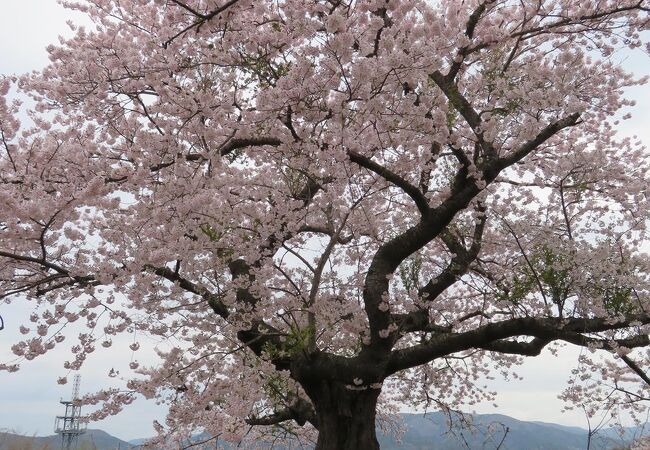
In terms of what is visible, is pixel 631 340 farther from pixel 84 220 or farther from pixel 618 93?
pixel 84 220

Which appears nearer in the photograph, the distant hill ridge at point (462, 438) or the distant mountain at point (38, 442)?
the distant hill ridge at point (462, 438)

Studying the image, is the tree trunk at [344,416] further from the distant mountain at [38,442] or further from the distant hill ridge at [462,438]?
the distant mountain at [38,442]

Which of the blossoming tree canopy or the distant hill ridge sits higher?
the blossoming tree canopy

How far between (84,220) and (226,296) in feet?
10.4

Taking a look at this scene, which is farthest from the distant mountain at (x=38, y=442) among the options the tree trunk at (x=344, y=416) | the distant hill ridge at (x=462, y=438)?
the tree trunk at (x=344, y=416)

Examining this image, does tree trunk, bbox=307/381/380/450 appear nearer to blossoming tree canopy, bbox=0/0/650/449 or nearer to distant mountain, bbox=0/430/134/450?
blossoming tree canopy, bbox=0/0/650/449

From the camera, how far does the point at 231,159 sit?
26.0ft

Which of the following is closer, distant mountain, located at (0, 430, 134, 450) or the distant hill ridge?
the distant hill ridge

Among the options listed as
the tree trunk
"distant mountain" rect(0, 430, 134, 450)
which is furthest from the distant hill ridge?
the tree trunk

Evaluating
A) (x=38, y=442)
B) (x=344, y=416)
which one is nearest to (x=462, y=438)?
(x=344, y=416)

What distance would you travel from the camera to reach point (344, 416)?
292 inches

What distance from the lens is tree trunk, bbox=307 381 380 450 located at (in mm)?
7312

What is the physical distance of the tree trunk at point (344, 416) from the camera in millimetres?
7312

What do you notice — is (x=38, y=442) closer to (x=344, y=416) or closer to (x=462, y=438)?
(x=344, y=416)
